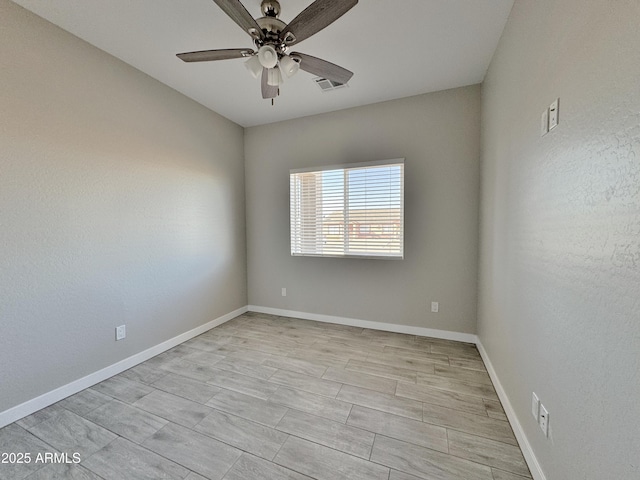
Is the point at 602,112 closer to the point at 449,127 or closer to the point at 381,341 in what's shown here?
the point at 449,127

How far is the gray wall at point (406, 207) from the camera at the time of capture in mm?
2748

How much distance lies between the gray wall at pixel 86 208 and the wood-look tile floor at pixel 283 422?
1.28 feet

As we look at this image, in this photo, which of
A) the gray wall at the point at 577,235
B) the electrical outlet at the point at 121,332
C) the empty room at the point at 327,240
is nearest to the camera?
the gray wall at the point at 577,235

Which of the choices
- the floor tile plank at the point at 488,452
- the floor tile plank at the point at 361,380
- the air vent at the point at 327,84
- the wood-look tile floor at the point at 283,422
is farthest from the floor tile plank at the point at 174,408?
the air vent at the point at 327,84

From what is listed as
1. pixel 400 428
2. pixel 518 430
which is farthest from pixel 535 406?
pixel 400 428

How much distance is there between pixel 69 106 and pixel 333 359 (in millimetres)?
3020

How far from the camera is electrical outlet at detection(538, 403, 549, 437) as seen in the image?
1157 mm

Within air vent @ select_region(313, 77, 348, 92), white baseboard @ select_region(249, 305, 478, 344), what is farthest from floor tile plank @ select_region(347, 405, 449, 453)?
air vent @ select_region(313, 77, 348, 92)

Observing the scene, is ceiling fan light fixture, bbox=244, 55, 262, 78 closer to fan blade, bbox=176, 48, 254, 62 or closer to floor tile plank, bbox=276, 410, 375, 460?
fan blade, bbox=176, 48, 254, 62

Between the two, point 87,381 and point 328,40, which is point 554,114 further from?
point 87,381

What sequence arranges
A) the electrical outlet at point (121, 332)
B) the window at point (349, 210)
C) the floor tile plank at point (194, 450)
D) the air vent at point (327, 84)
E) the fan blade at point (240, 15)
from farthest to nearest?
the window at point (349, 210)
the air vent at point (327, 84)
the electrical outlet at point (121, 332)
the floor tile plank at point (194, 450)
the fan blade at point (240, 15)

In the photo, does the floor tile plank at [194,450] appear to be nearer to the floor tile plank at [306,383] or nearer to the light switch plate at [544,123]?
the floor tile plank at [306,383]

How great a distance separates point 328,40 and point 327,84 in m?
0.59

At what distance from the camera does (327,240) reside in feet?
11.1
